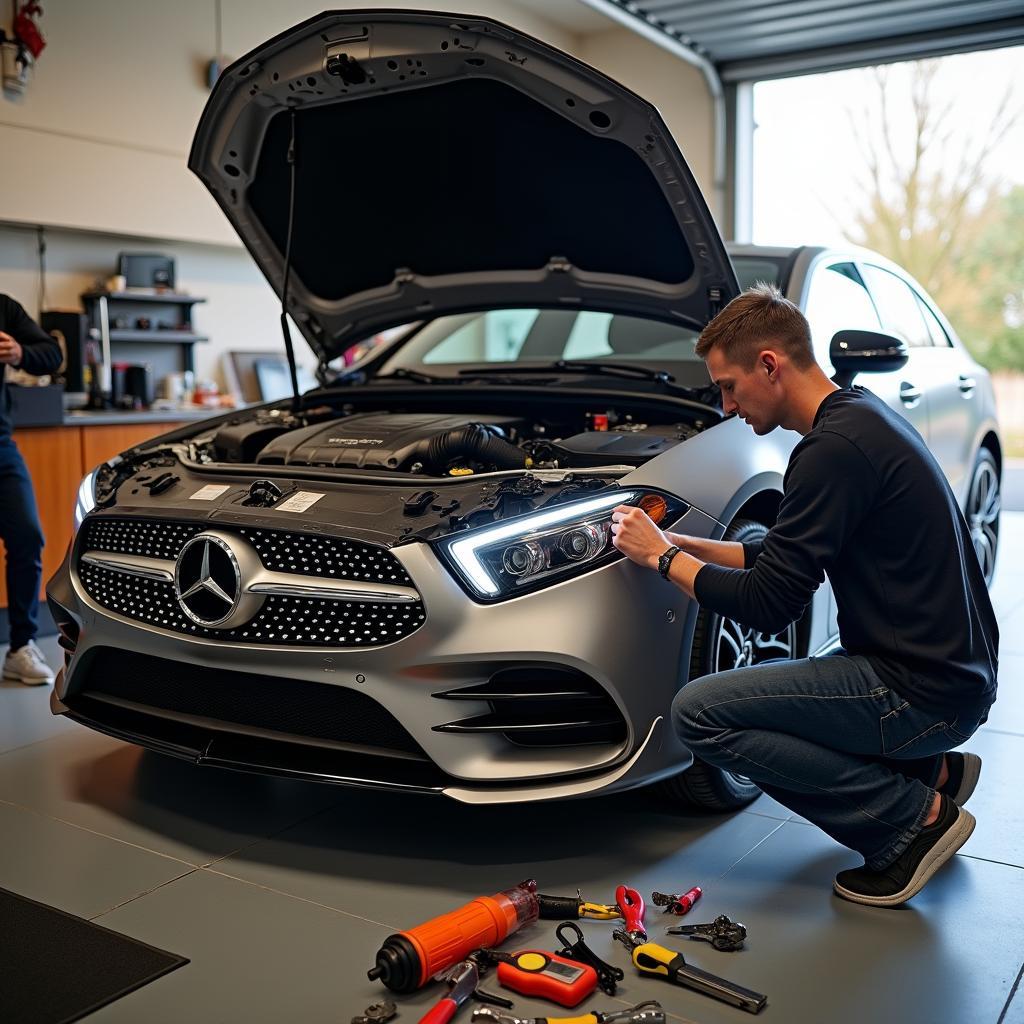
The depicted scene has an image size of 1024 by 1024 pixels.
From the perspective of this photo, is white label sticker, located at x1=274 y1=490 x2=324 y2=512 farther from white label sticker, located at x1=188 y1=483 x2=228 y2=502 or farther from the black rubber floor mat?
the black rubber floor mat

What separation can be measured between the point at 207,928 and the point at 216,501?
883 millimetres

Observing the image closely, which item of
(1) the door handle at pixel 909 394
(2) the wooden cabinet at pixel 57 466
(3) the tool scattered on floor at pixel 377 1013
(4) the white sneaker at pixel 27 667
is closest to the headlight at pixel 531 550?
(3) the tool scattered on floor at pixel 377 1013

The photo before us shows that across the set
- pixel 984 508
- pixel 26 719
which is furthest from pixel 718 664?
pixel 984 508

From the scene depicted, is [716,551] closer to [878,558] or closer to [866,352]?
[878,558]

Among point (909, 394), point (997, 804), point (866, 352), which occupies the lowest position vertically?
point (997, 804)

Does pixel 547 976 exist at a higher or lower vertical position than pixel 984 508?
lower

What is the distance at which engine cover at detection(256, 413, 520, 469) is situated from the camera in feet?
8.64

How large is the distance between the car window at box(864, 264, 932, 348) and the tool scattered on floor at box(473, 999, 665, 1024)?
8.20 ft

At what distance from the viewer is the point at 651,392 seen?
2898 millimetres

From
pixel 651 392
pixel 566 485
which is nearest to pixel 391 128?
pixel 651 392

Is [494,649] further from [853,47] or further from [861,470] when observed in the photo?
[853,47]

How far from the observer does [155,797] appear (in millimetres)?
2717

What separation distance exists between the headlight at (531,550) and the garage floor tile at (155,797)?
2.78ft

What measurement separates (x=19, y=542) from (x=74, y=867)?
187 cm
